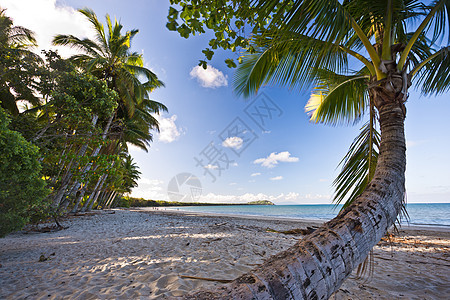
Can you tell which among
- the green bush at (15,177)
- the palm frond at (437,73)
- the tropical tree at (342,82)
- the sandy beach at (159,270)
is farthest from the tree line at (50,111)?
the palm frond at (437,73)

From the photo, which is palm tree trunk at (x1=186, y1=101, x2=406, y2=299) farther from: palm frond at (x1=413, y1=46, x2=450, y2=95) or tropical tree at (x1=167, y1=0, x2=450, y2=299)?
palm frond at (x1=413, y1=46, x2=450, y2=95)

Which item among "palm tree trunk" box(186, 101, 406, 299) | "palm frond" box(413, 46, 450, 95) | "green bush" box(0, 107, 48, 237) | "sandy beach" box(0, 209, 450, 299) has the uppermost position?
"palm frond" box(413, 46, 450, 95)

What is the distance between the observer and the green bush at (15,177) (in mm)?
3119

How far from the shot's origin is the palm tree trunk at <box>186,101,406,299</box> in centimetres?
80

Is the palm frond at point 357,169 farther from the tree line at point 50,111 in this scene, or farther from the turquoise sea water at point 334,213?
the tree line at point 50,111

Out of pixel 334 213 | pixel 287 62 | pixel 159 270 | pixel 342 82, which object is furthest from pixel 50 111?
pixel 334 213

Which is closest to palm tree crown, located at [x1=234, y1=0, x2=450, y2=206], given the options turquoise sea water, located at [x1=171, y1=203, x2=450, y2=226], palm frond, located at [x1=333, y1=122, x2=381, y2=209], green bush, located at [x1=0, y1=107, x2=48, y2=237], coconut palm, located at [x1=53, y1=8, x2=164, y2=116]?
palm frond, located at [x1=333, y1=122, x2=381, y2=209]

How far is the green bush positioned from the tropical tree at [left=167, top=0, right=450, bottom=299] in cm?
358

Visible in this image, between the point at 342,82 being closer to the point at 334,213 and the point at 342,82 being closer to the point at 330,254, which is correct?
the point at 330,254

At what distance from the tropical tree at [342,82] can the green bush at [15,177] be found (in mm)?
3577

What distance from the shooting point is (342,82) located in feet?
10.1

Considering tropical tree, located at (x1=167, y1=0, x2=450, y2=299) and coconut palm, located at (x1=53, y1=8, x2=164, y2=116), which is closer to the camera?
tropical tree, located at (x1=167, y1=0, x2=450, y2=299)

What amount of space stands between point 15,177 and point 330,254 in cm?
481

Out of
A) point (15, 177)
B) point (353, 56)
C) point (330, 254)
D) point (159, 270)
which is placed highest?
point (353, 56)
